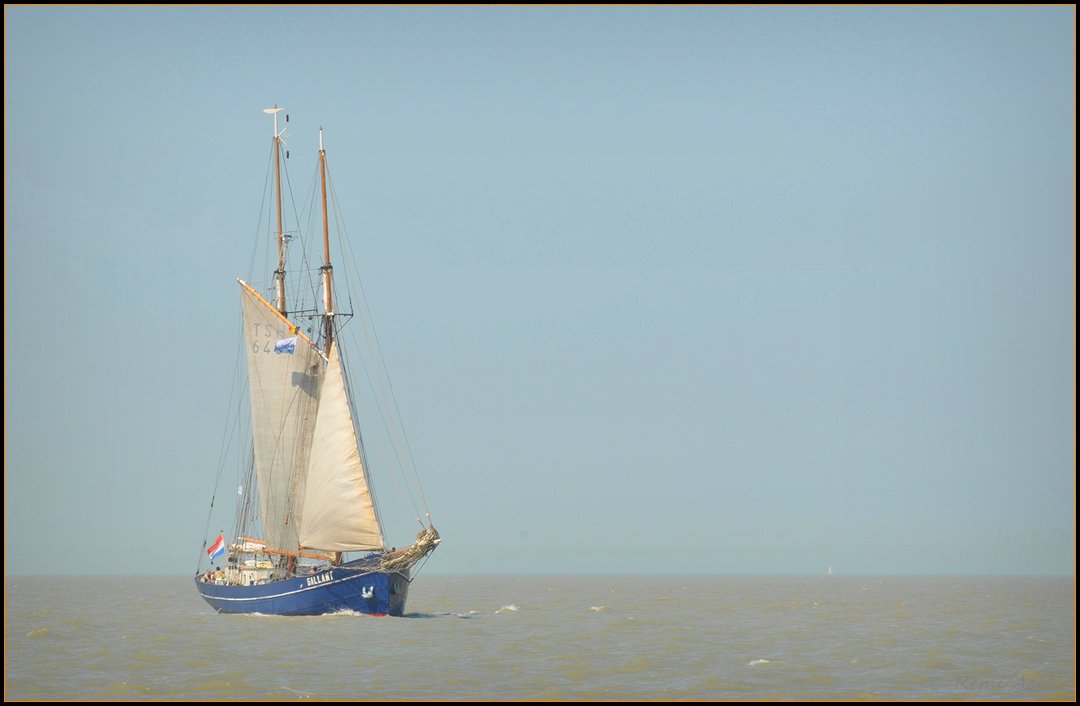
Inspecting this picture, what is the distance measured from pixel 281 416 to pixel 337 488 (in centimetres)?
790

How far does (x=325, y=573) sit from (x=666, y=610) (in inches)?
1490

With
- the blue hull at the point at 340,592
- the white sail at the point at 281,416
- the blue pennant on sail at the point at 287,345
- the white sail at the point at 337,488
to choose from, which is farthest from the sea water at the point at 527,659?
the blue pennant on sail at the point at 287,345

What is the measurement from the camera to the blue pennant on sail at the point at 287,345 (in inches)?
3027

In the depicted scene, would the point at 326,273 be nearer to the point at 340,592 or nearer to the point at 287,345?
the point at 287,345

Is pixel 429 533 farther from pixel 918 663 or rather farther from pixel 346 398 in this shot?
pixel 918 663

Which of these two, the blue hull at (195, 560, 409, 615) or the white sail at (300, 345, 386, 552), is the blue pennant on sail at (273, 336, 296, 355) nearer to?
the white sail at (300, 345, 386, 552)

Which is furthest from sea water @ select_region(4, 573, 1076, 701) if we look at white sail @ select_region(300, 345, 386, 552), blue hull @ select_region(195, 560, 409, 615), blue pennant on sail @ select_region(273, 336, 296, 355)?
blue pennant on sail @ select_region(273, 336, 296, 355)

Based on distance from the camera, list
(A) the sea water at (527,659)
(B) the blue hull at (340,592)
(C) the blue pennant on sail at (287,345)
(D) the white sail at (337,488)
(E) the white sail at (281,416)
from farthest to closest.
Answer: (E) the white sail at (281,416) < (C) the blue pennant on sail at (287,345) < (D) the white sail at (337,488) < (B) the blue hull at (340,592) < (A) the sea water at (527,659)

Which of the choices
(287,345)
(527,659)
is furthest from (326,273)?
(527,659)

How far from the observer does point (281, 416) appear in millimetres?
78062

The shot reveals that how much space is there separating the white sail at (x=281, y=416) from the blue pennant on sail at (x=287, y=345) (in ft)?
0.27

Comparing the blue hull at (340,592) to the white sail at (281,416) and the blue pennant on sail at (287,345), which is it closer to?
the white sail at (281,416)

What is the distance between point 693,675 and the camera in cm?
4738

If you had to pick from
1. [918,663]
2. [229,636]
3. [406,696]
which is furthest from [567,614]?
[406,696]
